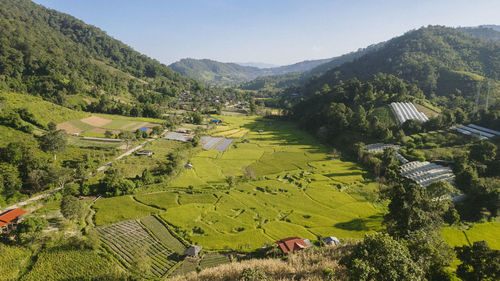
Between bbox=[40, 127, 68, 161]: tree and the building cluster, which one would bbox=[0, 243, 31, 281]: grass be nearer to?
bbox=[40, 127, 68, 161]: tree

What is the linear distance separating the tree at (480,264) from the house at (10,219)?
2046 inches

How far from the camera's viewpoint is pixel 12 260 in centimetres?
2952

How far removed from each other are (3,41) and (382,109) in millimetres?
167081

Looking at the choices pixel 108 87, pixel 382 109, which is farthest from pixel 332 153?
pixel 108 87

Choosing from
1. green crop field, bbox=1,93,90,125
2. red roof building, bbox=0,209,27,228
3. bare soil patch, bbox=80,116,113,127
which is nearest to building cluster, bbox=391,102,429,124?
red roof building, bbox=0,209,27,228

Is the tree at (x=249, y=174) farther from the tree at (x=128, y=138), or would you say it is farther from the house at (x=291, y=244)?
the tree at (x=128, y=138)

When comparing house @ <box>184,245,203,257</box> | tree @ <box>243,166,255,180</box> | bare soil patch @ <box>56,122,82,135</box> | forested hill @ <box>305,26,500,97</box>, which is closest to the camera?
house @ <box>184,245,203,257</box>

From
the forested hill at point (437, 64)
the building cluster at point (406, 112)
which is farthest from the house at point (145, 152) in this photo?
the forested hill at point (437, 64)

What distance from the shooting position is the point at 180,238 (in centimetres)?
3556

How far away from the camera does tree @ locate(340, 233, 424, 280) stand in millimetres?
15703

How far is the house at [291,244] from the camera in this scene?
3209cm

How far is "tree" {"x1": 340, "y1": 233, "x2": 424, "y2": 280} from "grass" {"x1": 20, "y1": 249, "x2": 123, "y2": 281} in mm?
25068

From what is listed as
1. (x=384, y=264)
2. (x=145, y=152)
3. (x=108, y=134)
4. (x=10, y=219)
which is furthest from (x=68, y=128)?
(x=384, y=264)

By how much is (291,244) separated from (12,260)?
33.8m
